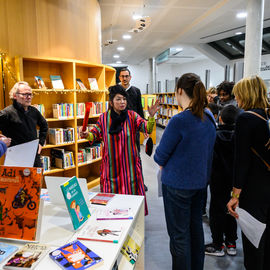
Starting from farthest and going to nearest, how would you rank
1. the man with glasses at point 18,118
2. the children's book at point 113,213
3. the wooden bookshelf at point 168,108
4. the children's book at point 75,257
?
the wooden bookshelf at point 168,108 < the man with glasses at point 18,118 < the children's book at point 113,213 < the children's book at point 75,257

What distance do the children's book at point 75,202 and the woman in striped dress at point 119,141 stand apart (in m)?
0.80

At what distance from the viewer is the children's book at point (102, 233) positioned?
131 centimetres

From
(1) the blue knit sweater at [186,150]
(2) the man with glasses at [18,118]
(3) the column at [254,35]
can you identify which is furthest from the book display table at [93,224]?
(3) the column at [254,35]

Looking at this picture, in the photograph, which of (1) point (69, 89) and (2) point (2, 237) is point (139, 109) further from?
(2) point (2, 237)

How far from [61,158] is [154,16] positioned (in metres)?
4.31

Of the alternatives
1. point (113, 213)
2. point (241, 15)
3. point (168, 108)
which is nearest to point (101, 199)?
point (113, 213)

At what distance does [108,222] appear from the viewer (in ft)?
4.92

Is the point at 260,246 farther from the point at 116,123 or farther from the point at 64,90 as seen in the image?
the point at 64,90

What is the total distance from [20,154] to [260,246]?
1841 mm

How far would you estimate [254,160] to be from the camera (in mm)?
1765

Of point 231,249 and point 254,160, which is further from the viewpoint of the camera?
point 231,249

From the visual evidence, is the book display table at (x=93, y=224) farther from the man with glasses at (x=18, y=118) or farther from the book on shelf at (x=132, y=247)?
the man with glasses at (x=18, y=118)

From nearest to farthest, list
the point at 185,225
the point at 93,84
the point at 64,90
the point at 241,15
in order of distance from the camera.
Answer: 1. the point at 185,225
2. the point at 64,90
3. the point at 93,84
4. the point at 241,15

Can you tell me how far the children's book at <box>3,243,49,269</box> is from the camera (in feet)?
3.58
